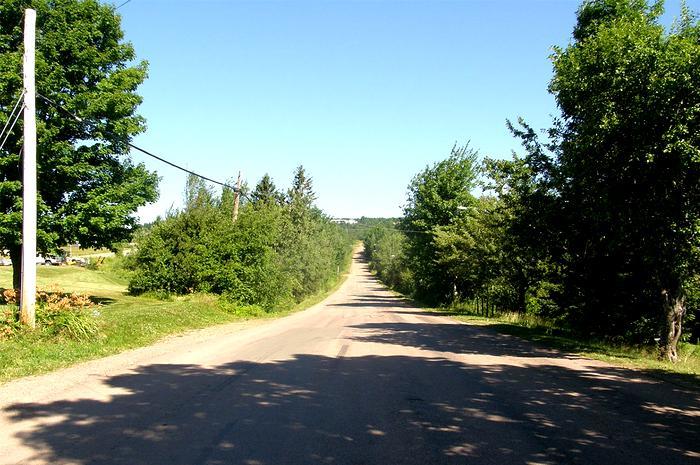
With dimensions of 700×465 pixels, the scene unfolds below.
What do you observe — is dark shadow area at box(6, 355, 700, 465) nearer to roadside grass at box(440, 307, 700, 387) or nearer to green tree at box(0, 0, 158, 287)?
roadside grass at box(440, 307, 700, 387)

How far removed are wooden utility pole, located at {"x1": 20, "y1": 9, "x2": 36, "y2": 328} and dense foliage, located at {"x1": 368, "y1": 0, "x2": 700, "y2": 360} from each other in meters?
12.3

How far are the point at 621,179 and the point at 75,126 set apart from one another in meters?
18.1

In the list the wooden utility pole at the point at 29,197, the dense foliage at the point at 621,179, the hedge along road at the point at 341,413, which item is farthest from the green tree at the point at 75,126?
the dense foliage at the point at 621,179

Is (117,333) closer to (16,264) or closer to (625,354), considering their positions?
(16,264)

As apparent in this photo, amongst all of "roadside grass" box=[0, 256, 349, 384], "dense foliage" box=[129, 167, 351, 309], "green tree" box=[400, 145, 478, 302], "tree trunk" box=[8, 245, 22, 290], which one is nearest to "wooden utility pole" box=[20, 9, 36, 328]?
"roadside grass" box=[0, 256, 349, 384]

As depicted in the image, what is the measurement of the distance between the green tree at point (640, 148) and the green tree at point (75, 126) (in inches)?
612

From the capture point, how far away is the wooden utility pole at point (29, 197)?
11.5 m

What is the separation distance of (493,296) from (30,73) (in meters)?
29.1

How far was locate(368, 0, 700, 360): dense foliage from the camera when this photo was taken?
1060cm

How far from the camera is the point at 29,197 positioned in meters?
11.9

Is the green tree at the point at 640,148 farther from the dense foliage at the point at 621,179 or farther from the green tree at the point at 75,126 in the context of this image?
the green tree at the point at 75,126

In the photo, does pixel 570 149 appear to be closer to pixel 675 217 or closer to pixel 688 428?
pixel 675 217

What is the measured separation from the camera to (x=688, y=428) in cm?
639

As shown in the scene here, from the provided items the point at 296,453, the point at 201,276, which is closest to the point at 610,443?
the point at 296,453
